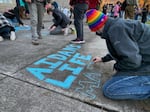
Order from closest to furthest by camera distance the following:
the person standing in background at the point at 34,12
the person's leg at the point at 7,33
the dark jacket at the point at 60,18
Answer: the person standing in background at the point at 34,12, the person's leg at the point at 7,33, the dark jacket at the point at 60,18

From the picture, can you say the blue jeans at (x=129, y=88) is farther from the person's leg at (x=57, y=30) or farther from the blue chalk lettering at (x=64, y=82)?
the person's leg at (x=57, y=30)

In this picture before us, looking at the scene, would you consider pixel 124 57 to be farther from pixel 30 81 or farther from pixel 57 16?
pixel 57 16

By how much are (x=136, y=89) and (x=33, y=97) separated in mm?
962

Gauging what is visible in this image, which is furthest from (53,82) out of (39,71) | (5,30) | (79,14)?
(5,30)

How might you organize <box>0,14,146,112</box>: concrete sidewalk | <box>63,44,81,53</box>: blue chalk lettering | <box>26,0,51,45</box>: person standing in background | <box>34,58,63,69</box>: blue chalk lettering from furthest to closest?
<box>26,0,51,45</box>: person standing in background, <box>63,44,81,53</box>: blue chalk lettering, <box>34,58,63,69</box>: blue chalk lettering, <box>0,14,146,112</box>: concrete sidewalk

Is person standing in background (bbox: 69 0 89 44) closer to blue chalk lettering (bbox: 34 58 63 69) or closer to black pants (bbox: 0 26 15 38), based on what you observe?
blue chalk lettering (bbox: 34 58 63 69)

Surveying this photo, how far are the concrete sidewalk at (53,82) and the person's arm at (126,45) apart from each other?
41 centimetres

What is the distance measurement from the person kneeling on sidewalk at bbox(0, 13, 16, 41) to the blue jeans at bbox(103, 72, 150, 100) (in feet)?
9.13

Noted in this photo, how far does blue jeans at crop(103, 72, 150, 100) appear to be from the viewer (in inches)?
65.7

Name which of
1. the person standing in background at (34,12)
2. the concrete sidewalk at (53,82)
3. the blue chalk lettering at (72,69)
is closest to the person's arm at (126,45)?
the concrete sidewalk at (53,82)

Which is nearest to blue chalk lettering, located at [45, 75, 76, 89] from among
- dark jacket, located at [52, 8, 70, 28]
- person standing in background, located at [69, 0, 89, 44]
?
person standing in background, located at [69, 0, 89, 44]

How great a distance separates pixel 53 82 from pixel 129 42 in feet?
3.01

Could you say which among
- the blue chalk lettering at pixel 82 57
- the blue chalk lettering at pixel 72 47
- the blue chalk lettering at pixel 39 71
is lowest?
the blue chalk lettering at pixel 82 57

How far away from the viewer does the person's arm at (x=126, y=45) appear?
161cm
